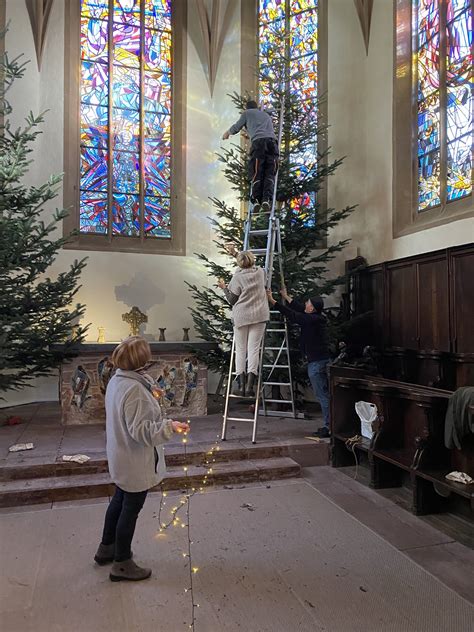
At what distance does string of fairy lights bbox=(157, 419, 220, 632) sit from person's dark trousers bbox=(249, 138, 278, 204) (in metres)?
2.98

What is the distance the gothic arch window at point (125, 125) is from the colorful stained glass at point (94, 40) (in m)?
0.02

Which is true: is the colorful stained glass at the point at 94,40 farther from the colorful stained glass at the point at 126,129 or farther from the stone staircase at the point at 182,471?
the stone staircase at the point at 182,471

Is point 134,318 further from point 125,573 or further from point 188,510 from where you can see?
point 125,573

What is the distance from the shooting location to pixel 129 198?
8.85 metres

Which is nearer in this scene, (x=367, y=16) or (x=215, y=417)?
(x=215, y=417)

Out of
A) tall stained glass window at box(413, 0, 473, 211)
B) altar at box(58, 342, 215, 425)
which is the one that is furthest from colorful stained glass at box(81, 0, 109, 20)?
altar at box(58, 342, 215, 425)

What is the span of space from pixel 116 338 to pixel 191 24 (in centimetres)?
610

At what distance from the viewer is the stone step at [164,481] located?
154 inches

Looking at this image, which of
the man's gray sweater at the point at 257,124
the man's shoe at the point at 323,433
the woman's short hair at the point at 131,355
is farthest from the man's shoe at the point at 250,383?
the man's gray sweater at the point at 257,124

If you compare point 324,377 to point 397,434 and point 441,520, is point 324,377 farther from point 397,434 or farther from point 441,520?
point 441,520

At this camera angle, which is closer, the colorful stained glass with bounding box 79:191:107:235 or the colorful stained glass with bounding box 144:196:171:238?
the colorful stained glass with bounding box 79:191:107:235

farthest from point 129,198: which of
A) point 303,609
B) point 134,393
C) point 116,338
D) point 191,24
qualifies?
point 303,609

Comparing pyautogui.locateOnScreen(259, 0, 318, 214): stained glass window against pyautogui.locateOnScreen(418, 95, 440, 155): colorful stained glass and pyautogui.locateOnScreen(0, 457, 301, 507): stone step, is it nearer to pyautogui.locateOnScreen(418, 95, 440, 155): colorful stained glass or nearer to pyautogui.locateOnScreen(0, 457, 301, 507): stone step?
pyautogui.locateOnScreen(418, 95, 440, 155): colorful stained glass

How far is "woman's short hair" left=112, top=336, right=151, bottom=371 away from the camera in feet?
8.64
